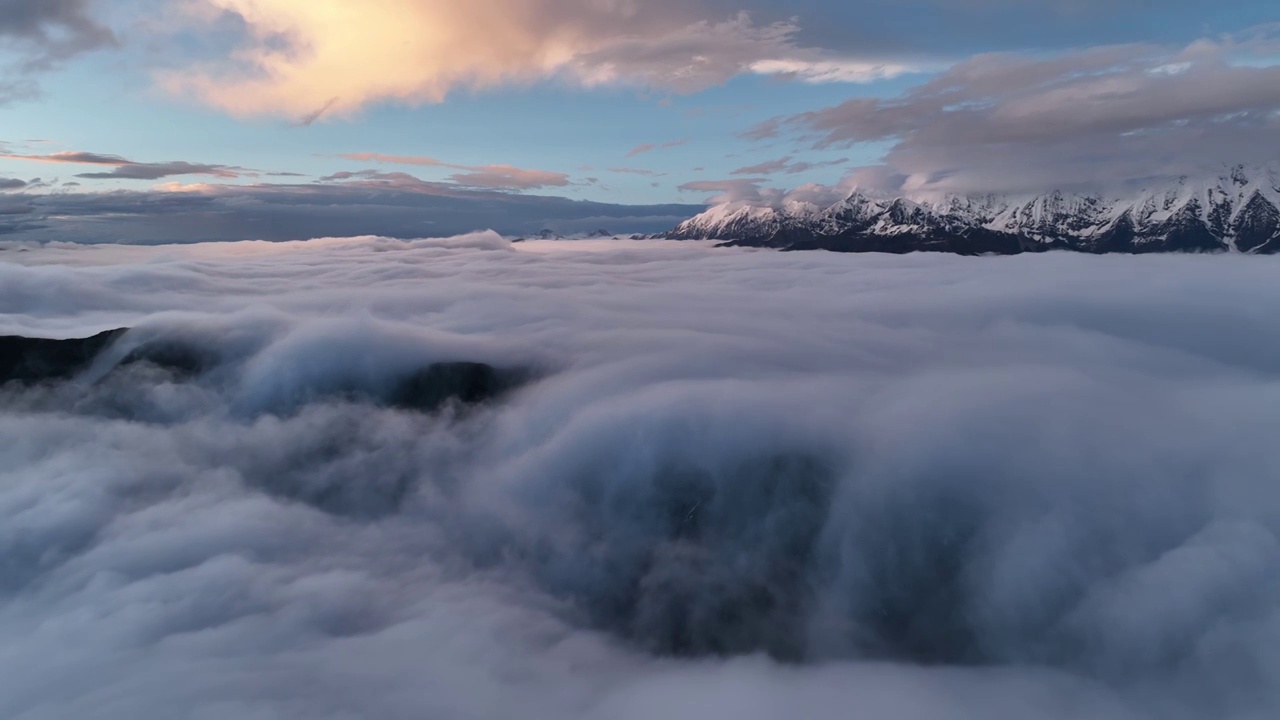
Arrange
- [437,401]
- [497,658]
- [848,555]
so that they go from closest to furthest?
[497,658], [848,555], [437,401]

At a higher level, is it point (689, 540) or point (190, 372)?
point (190, 372)

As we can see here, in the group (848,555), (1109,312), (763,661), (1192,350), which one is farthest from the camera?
(1109,312)

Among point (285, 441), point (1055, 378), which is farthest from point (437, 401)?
point (1055, 378)

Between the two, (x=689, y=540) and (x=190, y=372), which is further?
(x=190, y=372)

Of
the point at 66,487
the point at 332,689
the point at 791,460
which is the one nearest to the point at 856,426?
the point at 791,460

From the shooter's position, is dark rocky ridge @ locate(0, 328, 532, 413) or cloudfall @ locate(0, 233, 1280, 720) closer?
cloudfall @ locate(0, 233, 1280, 720)

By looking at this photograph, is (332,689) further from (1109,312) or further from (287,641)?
(1109,312)

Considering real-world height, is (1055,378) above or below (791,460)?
above

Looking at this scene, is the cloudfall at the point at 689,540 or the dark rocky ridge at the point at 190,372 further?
the dark rocky ridge at the point at 190,372

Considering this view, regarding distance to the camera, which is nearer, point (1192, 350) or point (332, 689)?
point (332, 689)

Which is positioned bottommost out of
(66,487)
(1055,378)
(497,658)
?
(497,658)
